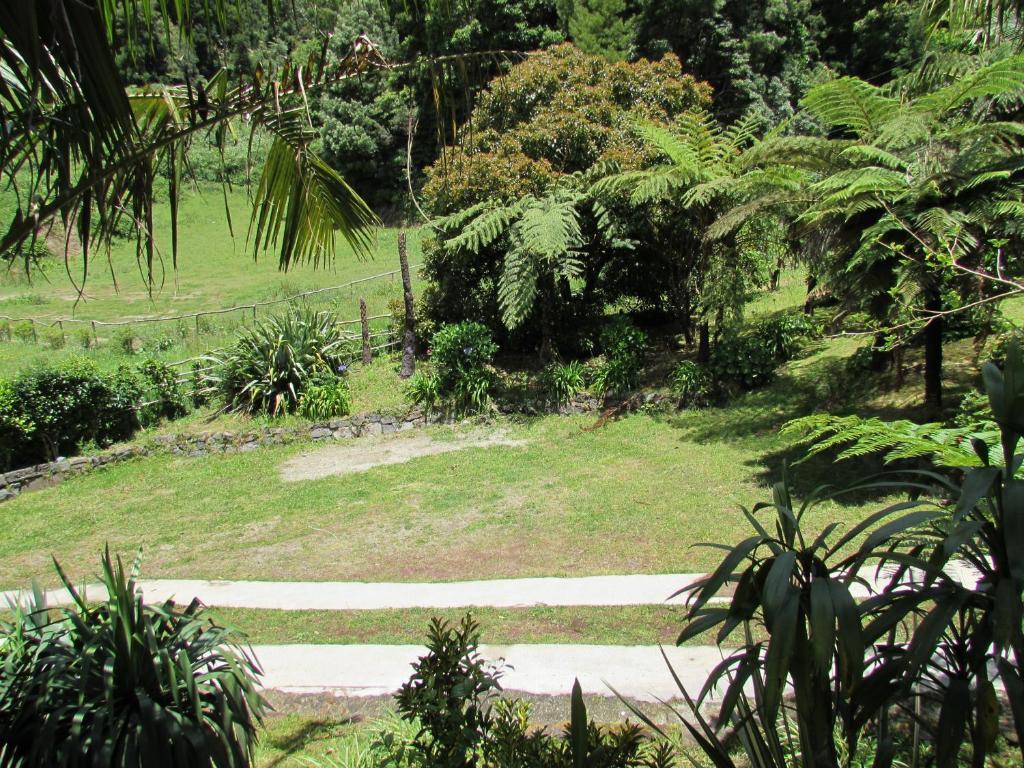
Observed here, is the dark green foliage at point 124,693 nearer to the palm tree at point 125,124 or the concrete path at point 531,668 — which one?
the palm tree at point 125,124

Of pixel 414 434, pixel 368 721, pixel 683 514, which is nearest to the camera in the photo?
pixel 368 721

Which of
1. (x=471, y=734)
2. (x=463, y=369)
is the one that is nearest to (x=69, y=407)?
(x=463, y=369)

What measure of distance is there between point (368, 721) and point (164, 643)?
1492mm

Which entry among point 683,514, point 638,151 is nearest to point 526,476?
point 683,514

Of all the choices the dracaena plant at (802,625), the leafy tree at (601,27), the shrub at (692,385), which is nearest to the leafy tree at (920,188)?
the shrub at (692,385)

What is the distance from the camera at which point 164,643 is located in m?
3.63

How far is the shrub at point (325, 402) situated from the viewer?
44.0 ft

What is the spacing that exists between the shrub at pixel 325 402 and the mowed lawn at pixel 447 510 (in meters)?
0.81

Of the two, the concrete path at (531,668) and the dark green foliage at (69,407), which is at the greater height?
the dark green foliage at (69,407)

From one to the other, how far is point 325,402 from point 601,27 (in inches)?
814

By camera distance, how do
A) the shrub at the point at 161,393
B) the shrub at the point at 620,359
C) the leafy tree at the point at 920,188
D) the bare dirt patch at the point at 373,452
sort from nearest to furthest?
1. the leafy tree at the point at 920,188
2. the bare dirt patch at the point at 373,452
3. the shrub at the point at 620,359
4. the shrub at the point at 161,393

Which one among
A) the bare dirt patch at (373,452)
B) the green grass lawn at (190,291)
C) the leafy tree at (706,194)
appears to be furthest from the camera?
the green grass lawn at (190,291)

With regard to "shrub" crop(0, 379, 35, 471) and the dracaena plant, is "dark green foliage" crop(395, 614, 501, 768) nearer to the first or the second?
the dracaena plant

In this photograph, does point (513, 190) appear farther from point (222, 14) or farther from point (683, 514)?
point (222, 14)
